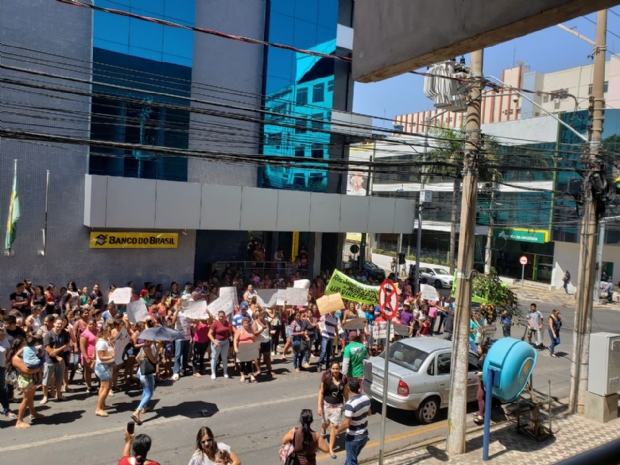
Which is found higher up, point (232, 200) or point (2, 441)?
point (232, 200)

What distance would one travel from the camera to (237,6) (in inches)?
873

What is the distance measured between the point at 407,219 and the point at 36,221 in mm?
15754

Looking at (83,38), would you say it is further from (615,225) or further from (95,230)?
(615,225)

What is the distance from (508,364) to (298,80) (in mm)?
18225

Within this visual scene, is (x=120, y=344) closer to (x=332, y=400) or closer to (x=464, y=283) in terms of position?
(x=332, y=400)

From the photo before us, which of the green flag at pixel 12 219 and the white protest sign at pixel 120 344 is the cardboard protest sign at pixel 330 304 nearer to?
→ the white protest sign at pixel 120 344

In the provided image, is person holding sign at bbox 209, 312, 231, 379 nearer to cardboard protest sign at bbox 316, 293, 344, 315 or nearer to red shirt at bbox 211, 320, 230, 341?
red shirt at bbox 211, 320, 230, 341

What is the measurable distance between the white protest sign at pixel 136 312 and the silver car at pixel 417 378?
17.1 feet

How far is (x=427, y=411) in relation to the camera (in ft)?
34.2

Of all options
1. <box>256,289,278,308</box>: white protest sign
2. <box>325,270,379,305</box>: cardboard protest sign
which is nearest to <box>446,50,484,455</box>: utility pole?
<box>325,270,379,305</box>: cardboard protest sign

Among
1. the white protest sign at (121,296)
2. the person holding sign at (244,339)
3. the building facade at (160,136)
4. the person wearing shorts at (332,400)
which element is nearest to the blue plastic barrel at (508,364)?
the person wearing shorts at (332,400)

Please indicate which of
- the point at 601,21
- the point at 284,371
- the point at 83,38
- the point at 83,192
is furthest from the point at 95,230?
the point at 601,21

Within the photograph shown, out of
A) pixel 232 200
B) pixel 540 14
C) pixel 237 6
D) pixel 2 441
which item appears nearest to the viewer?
pixel 540 14

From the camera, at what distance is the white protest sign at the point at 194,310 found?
1266cm
